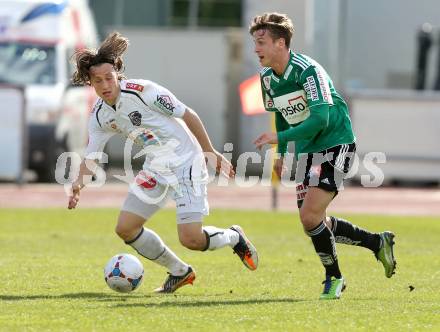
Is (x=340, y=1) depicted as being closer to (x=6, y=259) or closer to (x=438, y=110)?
(x=438, y=110)

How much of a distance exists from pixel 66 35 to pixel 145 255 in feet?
51.3

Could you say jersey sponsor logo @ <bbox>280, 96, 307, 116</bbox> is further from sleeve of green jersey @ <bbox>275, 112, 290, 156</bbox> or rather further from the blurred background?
the blurred background

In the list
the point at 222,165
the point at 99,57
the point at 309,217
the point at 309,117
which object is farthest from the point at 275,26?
the point at 309,217

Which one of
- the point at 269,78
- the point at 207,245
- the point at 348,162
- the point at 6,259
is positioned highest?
the point at 269,78

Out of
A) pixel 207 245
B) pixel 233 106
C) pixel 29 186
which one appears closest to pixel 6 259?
pixel 207 245

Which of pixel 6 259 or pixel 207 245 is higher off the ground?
pixel 207 245

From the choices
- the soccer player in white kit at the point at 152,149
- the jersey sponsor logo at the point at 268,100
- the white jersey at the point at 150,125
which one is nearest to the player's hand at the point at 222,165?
the soccer player in white kit at the point at 152,149

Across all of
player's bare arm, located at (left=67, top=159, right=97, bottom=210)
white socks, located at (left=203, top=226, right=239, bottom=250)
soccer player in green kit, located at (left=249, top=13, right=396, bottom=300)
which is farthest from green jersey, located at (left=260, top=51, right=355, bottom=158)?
player's bare arm, located at (left=67, top=159, right=97, bottom=210)

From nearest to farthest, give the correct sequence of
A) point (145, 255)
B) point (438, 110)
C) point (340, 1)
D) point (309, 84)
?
point (309, 84) < point (145, 255) < point (438, 110) < point (340, 1)

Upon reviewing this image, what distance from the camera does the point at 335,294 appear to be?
381 inches

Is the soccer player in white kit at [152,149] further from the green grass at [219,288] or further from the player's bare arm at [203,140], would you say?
the green grass at [219,288]

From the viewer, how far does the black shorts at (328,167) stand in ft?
32.1

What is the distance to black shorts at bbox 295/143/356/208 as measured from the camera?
32.1ft

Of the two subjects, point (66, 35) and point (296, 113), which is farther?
point (66, 35)
